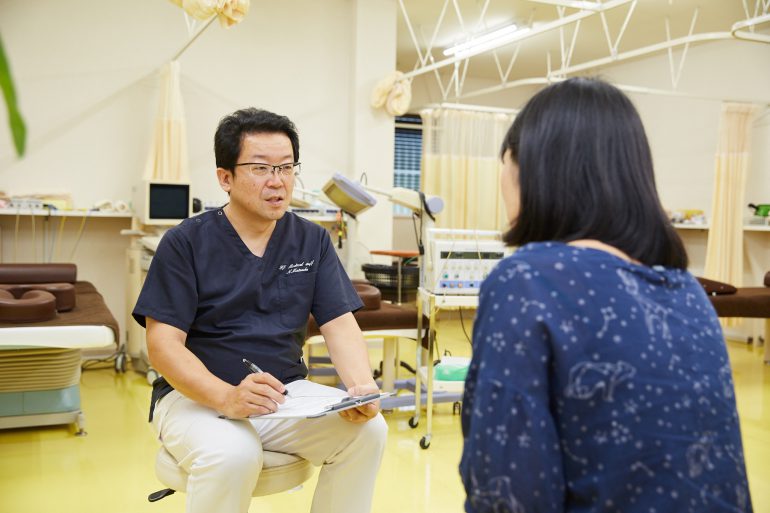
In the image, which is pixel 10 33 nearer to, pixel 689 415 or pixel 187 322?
pixel 187 322

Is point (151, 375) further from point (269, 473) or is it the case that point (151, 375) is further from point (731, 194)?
point (731, 194)

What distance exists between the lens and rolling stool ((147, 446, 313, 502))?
1.63 metres

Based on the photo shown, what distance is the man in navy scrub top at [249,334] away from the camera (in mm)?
1553

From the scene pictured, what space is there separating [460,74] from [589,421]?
24.2 feet

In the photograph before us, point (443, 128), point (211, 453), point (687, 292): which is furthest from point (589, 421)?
point (443, 128)

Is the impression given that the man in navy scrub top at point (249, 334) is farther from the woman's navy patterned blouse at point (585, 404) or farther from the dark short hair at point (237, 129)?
the woman's navy patterned blouse at point (585, 404)

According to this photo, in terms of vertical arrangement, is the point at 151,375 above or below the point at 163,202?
below

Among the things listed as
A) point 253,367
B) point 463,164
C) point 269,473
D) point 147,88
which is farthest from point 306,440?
point 463,164

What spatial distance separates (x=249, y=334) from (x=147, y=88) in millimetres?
3754

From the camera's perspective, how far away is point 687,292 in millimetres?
955

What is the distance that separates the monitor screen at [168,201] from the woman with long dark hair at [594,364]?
3812 mm

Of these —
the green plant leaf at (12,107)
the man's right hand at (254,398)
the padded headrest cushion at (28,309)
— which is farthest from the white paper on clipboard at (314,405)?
the padded headrest cushion at (28,309)

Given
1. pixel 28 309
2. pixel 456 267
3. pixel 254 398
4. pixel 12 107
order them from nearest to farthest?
pixel 12 107 → pixel 254 398 → pixel 28 309 → pixel 456 267

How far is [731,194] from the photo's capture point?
5621 mm
